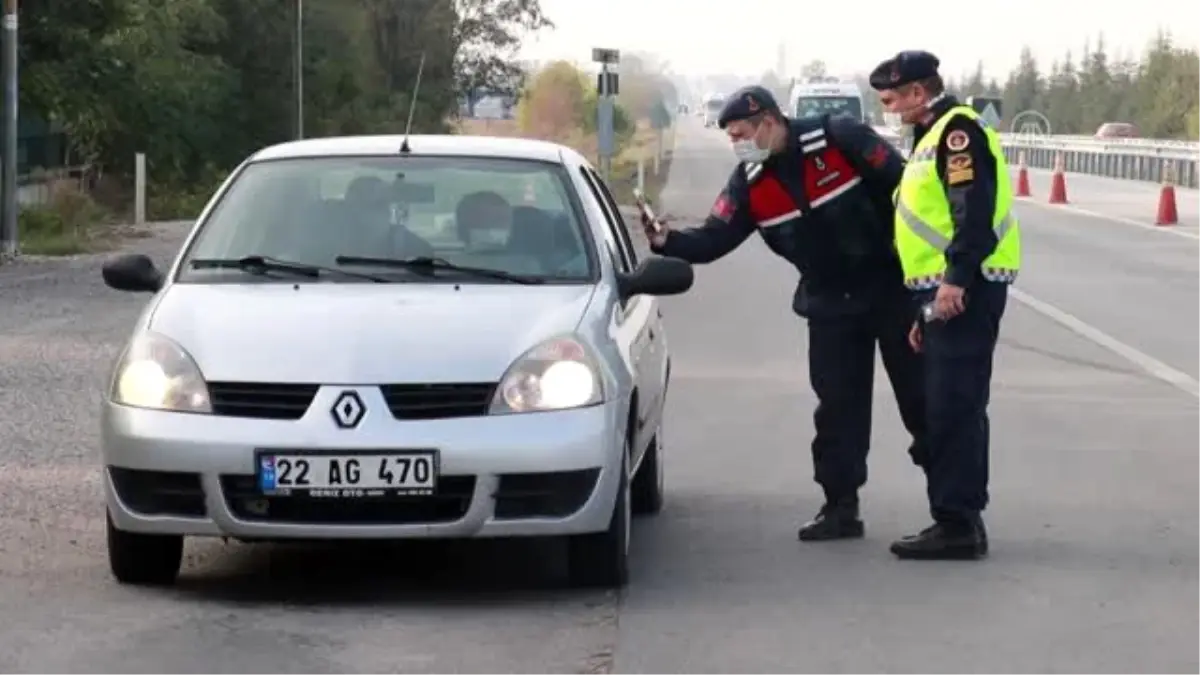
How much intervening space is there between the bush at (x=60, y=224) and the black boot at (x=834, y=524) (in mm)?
Answer: 19025

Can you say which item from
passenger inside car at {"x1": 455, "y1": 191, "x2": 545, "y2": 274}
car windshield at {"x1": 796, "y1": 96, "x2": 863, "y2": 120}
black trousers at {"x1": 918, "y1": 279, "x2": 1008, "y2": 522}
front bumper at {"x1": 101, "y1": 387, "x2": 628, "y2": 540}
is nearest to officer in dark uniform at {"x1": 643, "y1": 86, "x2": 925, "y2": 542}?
black trousers at {"x1": 918, "y1": 279, "x2": 1008, "y2": 522}

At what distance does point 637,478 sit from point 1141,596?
2.22m

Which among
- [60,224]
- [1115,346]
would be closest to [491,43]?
[60,224]

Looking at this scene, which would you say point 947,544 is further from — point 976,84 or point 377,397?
point 976,84

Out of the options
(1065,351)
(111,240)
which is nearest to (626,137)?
(111,240)

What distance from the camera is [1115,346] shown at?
53.6 feet

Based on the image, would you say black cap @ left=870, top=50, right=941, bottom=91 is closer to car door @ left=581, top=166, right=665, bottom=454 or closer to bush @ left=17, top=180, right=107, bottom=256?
car door @ left=581, top=166, right=665, bottom=454

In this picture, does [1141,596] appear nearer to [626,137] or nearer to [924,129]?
[924,129]

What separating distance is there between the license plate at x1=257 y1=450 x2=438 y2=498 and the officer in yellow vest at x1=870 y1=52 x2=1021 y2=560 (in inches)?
80.0

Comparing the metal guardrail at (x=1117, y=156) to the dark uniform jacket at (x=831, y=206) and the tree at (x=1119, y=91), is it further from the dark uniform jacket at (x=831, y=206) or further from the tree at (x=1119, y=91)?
the dark uniform jacket at (x=831, y=206)

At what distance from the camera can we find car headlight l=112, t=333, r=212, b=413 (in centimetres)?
703

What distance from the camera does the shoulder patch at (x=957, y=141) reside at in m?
7.88

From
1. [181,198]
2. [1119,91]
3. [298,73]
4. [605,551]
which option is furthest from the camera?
[1119,91]

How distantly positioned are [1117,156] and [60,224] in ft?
126
